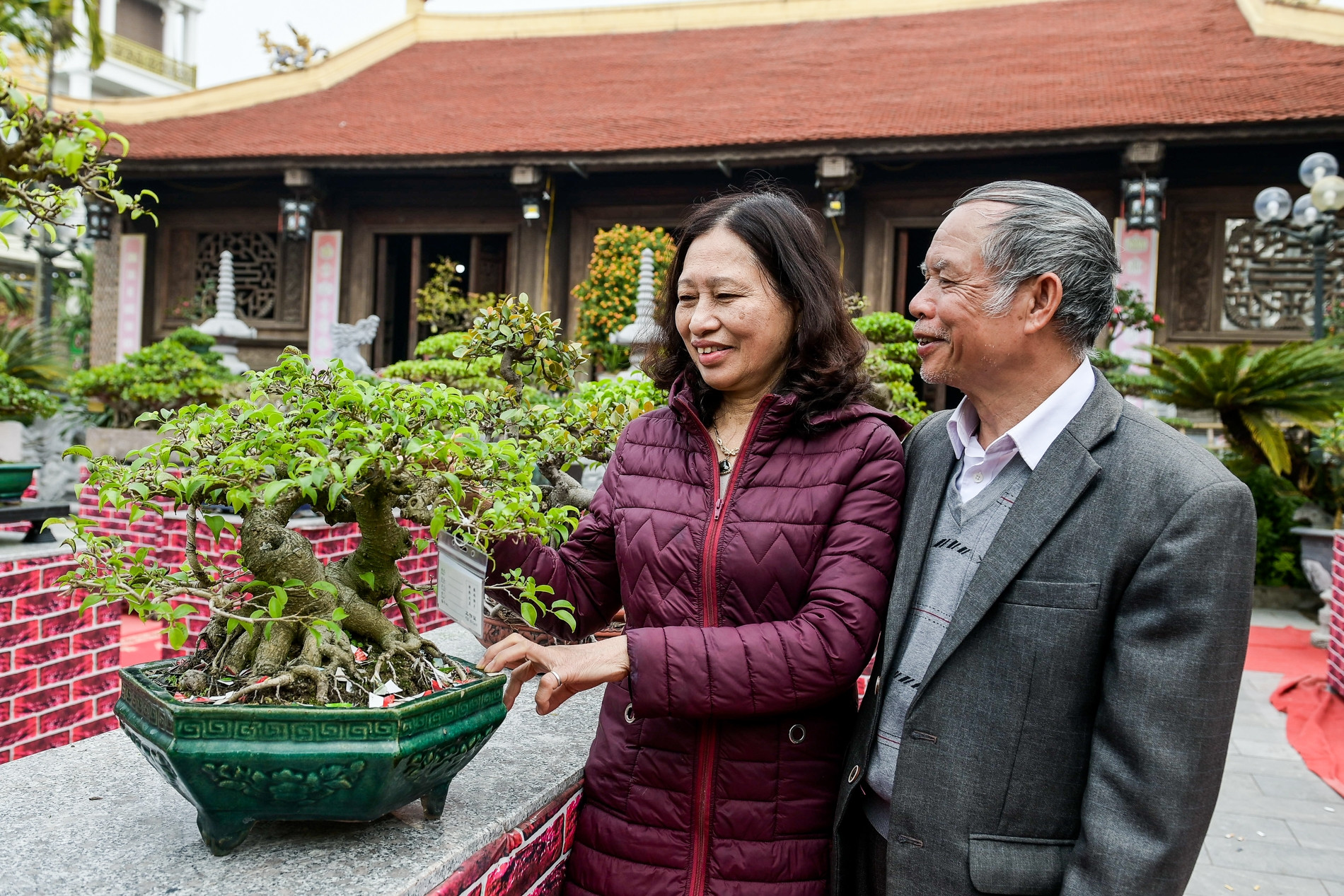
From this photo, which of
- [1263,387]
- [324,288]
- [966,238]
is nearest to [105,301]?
[324,288]

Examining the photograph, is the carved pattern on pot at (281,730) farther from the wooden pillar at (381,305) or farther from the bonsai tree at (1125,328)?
the wooden pillar at (381,305)

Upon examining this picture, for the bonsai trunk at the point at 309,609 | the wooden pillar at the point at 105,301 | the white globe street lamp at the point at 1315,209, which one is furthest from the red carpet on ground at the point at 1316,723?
the wooden pillar at the point at 105,301

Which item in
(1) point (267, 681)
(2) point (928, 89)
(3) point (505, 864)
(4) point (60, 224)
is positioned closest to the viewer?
(1) point (267, 681)

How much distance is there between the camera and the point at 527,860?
1.51 m

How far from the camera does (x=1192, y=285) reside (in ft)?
28.4

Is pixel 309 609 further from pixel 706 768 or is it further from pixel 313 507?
pixel 706 768

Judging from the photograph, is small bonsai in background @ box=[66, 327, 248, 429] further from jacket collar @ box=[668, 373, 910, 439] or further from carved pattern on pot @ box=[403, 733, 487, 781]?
carved pattern on pot @ box=[403, 733, 487, 781]

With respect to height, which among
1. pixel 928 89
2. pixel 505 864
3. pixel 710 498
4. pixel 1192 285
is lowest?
pixel 505 864

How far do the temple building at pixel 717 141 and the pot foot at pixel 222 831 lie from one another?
25.7 feet

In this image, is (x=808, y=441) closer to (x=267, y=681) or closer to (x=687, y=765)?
(x=687, y=765)

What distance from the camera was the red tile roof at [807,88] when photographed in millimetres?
8234

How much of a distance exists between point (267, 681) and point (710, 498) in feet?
2.25

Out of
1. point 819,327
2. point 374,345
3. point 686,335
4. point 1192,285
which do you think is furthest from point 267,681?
point 374,345

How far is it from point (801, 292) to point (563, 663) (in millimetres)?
716
